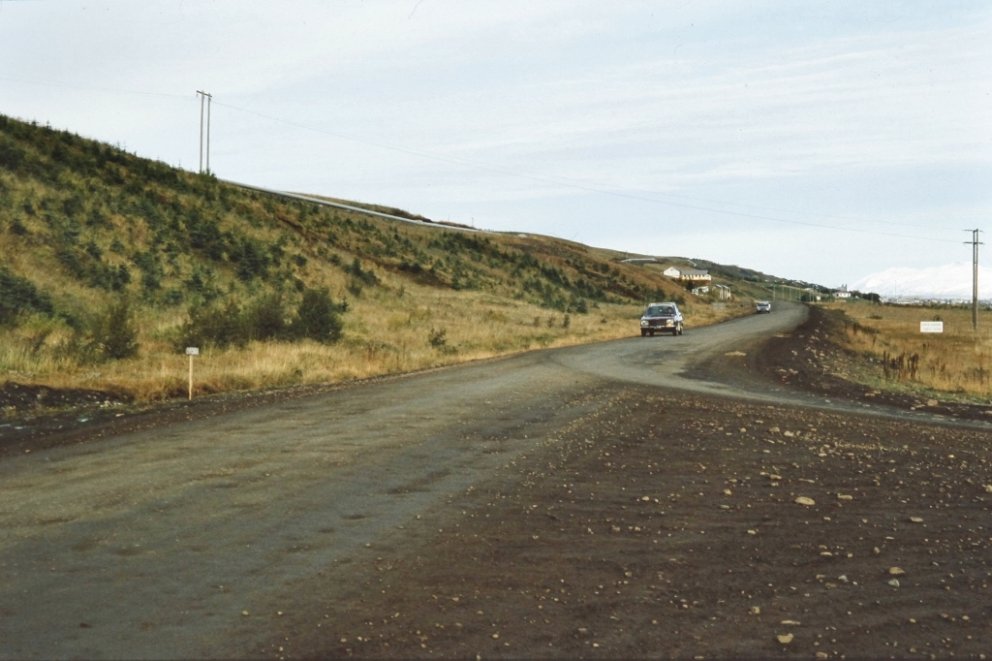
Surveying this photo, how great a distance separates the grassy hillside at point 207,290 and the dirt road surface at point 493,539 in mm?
8122

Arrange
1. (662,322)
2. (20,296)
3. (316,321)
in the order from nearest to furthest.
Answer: (20,296)
(316,321)
(662,322)

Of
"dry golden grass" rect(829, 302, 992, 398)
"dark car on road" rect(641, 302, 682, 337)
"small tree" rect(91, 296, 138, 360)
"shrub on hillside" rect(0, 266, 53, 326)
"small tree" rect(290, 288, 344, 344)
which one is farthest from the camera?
"dark car on road" rect(641, 302, 682, 337)

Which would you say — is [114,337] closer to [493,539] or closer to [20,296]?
[20,296]

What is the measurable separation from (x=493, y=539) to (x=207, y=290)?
3674cm

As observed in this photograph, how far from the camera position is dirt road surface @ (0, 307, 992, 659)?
589cm

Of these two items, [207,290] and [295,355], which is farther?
[207,290]

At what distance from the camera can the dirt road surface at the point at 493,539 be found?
589 centimetres

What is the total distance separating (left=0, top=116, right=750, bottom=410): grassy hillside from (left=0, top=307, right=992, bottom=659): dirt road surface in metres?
8.12

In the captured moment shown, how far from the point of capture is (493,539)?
8234mm

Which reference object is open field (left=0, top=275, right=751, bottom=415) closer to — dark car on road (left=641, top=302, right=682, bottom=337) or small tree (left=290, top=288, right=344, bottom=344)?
small tree (left=290, top=288, right=344, bottom=344)

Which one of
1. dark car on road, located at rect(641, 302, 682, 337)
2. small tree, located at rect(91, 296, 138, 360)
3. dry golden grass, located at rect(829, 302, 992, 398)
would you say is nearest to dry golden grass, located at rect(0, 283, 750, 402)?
small tree, located at rect(91, 296, 138, 360)

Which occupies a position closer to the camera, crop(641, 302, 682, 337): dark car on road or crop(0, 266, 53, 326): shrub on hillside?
crop(0, 266, 53, 326): shrub on hillside

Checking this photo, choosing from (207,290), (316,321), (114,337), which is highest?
(207,290)

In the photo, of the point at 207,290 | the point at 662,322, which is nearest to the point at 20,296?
the point at 207,290
